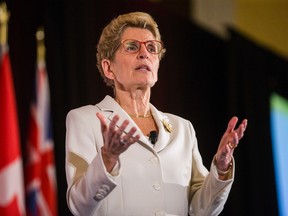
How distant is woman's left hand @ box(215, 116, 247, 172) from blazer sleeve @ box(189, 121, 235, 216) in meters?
0.01

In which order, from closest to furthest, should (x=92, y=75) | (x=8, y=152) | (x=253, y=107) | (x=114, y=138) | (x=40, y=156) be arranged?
(x=114, y=138), (x=92, y=75), (x=8, y=152), (x=40, y=156), (x=253, y=107)

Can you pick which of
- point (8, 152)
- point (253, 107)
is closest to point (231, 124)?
point (8, 152)

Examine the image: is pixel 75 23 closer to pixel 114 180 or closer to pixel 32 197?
pixel 32 197

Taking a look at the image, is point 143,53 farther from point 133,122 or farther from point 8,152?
point 8,152

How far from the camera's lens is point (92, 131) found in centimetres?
91

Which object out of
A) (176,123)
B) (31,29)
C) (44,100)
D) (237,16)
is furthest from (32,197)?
(237,16)

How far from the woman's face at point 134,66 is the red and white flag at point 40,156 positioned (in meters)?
1.84

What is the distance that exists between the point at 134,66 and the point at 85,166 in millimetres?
154

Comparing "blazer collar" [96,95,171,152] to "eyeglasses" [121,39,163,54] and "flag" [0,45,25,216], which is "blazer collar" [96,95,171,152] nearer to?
"eyeglasses" [121,39,163,54]

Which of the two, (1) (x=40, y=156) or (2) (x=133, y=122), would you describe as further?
(1) (x=40, y=156)

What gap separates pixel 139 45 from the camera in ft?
2.95

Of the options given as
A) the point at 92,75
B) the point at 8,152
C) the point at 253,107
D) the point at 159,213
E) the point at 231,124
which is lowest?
the point at 159,213

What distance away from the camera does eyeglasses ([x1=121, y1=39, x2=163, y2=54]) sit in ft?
2.95

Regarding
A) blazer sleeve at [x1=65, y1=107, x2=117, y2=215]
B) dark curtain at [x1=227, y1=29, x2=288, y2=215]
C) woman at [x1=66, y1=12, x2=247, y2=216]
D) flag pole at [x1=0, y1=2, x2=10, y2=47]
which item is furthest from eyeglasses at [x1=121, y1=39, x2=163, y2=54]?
dark curtain at [x1=227, y1=29, x2=288, y2=215]
